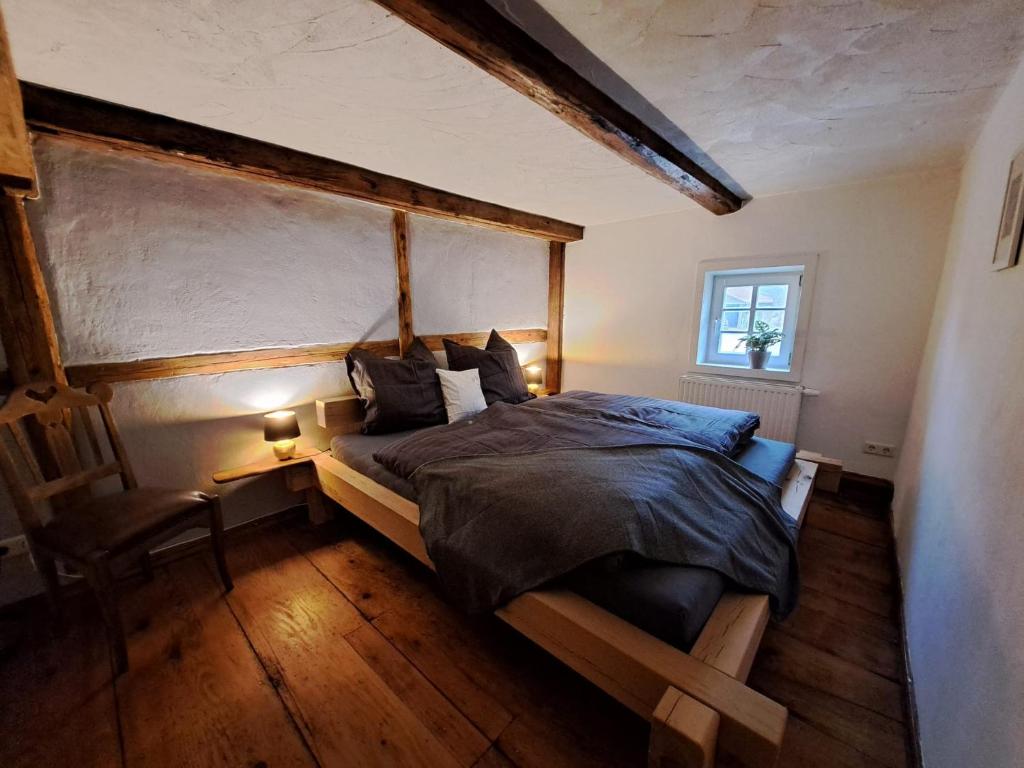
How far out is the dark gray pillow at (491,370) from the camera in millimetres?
2762

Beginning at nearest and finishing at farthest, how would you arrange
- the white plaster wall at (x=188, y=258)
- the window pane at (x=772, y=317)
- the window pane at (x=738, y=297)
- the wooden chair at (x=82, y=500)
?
1. the wooden chair at (x=82, y=500)
2. the white plaster wall at (x=188, y=258)
3. the window pane at (x=772, y=317)
4. the window pane at (x=738, y=297)

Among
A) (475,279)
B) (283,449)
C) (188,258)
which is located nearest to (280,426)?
Answer: (283,449)

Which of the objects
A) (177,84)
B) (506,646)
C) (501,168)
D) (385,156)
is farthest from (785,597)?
(177,84)

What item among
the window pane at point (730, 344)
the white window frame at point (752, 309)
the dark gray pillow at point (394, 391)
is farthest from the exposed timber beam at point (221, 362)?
the window pane at point (730, 344)

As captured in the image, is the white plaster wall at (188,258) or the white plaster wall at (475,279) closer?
the white plaster wall at (188,258)

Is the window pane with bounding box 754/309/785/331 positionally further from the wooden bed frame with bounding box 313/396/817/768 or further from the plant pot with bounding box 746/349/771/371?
the wooden bed frame with bounding box 313/396/817/768

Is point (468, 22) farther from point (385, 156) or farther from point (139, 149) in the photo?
point (139, 149)

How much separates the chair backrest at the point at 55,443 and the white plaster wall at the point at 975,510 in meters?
2.67

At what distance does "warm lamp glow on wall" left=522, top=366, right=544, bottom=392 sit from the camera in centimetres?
Result: 367

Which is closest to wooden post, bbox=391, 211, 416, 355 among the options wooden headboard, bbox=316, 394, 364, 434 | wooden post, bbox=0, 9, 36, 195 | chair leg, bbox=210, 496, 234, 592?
wooden headboard, bbox=316, 394, 364, 434

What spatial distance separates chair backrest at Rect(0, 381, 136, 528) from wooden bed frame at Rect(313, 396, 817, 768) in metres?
1.72

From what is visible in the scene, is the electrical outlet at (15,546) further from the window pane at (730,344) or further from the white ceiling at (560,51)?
the window pane at (730,344)

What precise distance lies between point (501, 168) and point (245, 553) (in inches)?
97.6

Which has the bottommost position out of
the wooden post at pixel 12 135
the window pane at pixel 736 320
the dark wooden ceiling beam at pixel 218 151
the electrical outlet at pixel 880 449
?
the electrical outlet at pixel 880 449
